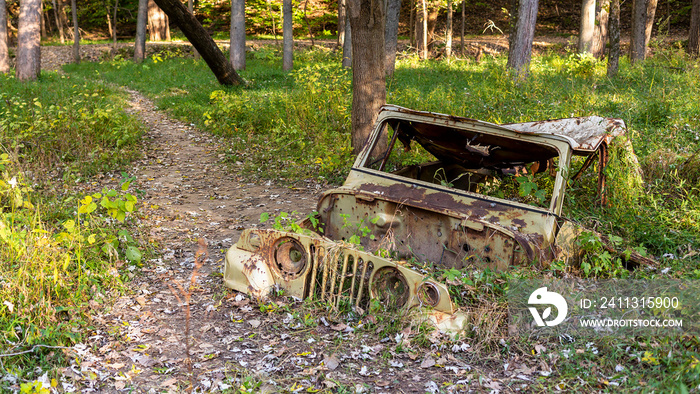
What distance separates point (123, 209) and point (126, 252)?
46cm

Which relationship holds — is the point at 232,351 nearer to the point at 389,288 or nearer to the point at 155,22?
the point at 389,288

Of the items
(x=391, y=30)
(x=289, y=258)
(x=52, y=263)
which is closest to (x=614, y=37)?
(x=391, y=30)

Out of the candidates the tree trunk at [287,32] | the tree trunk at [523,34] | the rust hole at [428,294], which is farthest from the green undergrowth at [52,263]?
the tree trunk at [287,32]

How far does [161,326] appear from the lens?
393cm

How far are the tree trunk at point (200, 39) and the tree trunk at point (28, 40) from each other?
4588 millimetres

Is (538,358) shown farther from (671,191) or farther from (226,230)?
(226,230)

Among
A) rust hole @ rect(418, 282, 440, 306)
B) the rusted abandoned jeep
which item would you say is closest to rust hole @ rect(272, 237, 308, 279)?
the rusted abandoned jeep

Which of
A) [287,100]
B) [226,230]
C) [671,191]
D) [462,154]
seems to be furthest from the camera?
[287,100]

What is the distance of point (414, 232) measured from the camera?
13.6 feet

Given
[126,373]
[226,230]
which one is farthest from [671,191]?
[126,373]

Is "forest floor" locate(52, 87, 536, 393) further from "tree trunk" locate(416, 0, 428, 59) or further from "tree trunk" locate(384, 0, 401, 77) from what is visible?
"tree trunk" locate(416, 0, 428, 59)

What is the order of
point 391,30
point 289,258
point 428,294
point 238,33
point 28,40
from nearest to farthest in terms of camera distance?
point 428,294, point 289,258, point 391,30, point 28,40, point 238,33

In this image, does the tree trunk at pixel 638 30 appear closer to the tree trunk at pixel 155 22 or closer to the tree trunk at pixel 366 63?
the tree trunk at pixel 366 63
